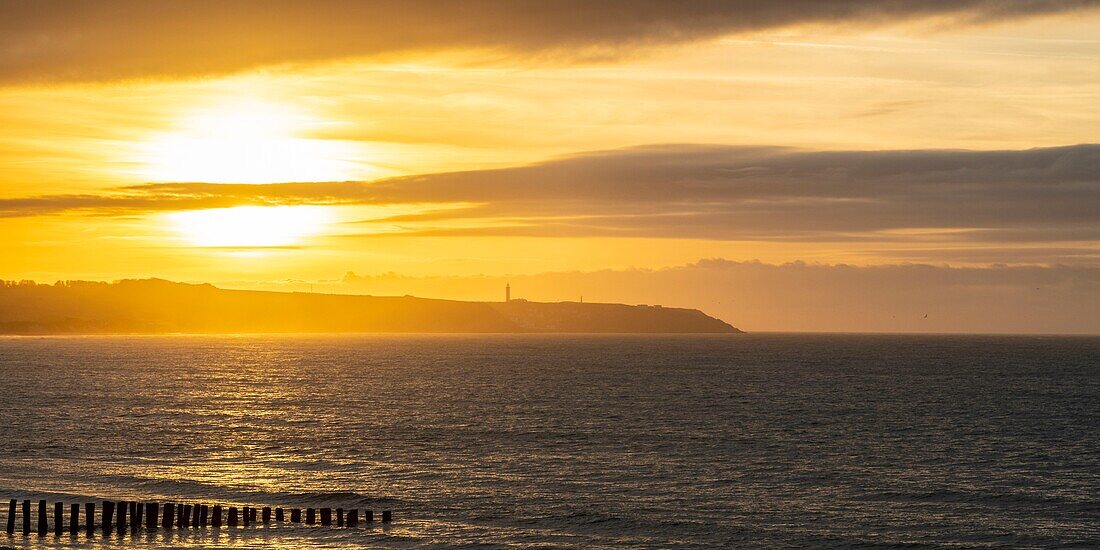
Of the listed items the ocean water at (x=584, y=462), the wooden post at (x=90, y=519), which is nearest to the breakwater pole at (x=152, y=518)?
the wooden post at (x=90, y=519)

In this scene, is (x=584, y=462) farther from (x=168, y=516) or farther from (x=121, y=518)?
(x=121, y=518)

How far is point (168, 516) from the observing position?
49125 millimetres

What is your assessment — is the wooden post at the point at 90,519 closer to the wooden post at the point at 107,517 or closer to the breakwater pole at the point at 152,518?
the breakwater pole at the point at 152,518

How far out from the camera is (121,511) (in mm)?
47625

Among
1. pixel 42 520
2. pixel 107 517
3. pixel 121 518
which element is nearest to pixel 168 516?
pixel 121 518

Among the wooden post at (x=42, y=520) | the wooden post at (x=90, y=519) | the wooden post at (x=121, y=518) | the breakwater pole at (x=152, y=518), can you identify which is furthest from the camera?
the wooden post at (x=90, y=519)

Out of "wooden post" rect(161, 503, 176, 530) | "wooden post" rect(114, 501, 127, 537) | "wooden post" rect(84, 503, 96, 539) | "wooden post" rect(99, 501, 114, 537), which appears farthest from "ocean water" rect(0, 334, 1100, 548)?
"wooden post" rect(84, 503, 96, 539)

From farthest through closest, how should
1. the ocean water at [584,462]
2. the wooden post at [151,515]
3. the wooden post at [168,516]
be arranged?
the ocean water at [584,462]
the wooden post at [168,516]
the wooden post at [151,515]

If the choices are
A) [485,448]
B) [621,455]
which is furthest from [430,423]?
[621,455]

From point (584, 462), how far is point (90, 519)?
30961 millimetres

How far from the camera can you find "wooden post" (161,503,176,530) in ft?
160

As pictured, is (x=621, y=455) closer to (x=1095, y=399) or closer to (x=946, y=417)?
(x=946, y=417)

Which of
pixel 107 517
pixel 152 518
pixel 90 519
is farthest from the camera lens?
pixel 90 519

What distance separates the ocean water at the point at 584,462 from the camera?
49.6 meters
